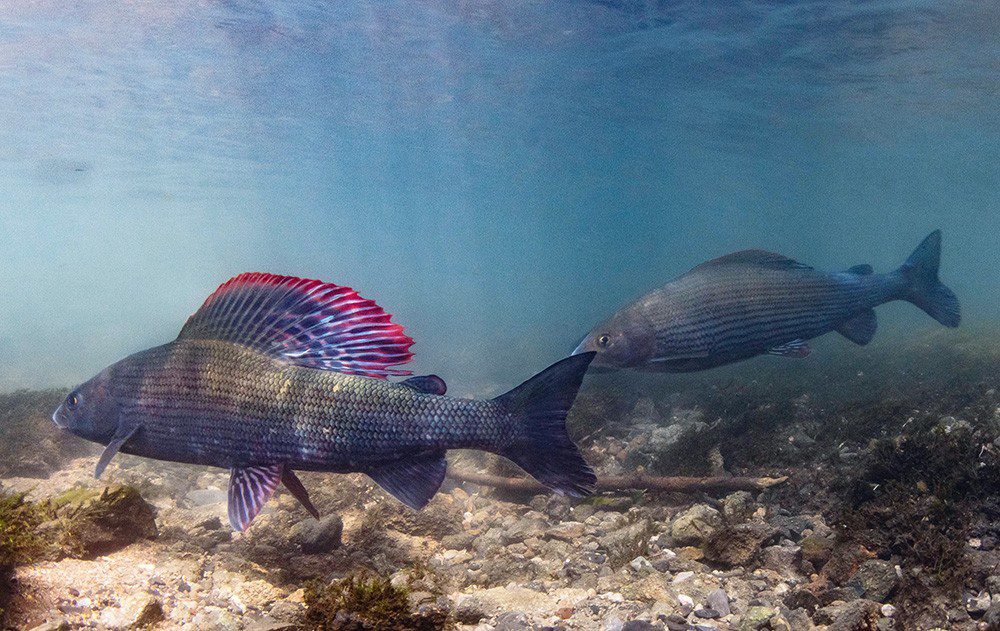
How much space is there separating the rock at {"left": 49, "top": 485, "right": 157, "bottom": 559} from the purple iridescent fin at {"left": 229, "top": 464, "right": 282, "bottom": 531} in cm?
109

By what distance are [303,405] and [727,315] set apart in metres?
4.02

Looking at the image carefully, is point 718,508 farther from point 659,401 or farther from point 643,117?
point 643,117

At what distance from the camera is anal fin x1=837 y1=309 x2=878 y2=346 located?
6.34m

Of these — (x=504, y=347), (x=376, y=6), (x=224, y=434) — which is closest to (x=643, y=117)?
(x=504, y=347)

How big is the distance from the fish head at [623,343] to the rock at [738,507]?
1460 millimetres

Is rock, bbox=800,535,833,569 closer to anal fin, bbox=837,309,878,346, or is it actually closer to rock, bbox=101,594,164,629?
anal fin, bbox=837,309,878,346

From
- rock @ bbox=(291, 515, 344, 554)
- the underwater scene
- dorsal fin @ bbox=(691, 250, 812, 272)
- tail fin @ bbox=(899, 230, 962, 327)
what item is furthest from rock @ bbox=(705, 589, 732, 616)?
tail fin @ bbox=(899, 230, 962, 327)

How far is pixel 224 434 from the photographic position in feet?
11.3

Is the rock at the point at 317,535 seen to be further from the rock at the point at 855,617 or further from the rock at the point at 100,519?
the rock at the point at 855,617

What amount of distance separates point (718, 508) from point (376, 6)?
16.6 metres

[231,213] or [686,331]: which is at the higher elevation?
[686,331]

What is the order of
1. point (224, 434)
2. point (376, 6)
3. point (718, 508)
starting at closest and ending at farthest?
point (224, 434), point (718, 508), point (376, 6)

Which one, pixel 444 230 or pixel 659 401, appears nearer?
pixel 659 401

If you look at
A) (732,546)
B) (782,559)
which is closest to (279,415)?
(732,546)
